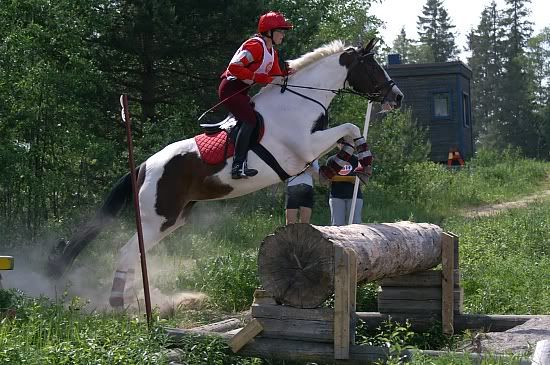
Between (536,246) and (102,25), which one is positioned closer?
(536,246)

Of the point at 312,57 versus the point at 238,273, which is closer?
the point at 312,57

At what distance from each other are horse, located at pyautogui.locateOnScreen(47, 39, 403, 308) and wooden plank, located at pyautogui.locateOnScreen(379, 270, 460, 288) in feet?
5.16

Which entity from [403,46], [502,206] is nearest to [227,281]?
[502,206]

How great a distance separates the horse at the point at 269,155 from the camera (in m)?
9.13

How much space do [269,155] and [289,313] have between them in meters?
3.15

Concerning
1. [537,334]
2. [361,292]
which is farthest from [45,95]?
[537,334]

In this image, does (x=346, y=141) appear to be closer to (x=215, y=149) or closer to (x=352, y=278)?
(x=215, y=149)

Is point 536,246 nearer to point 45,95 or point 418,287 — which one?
point 418,287

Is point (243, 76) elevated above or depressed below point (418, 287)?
above

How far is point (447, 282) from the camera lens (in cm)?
780

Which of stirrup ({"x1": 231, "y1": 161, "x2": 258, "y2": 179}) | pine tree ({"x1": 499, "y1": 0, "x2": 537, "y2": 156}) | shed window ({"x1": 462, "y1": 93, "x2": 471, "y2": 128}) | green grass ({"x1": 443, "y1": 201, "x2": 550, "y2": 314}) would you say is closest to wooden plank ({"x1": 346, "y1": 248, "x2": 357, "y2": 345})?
stirrup ({"x1": 231, "y1": 161, "x2": 258, "y2": 179})

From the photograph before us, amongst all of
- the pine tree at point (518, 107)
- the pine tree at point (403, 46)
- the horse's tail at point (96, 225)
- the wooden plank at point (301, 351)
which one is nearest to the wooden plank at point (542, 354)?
the wooden plank at point (301, 351)

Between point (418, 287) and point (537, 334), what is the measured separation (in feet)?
5.20

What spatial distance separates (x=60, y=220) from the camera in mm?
13859
